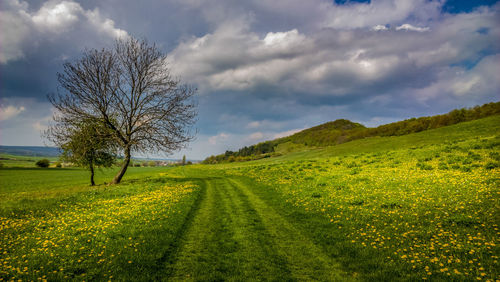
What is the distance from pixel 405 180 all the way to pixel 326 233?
10725 millimetres

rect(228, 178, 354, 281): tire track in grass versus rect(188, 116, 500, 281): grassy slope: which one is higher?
rect(188, 116, 500, 281): grassy slope

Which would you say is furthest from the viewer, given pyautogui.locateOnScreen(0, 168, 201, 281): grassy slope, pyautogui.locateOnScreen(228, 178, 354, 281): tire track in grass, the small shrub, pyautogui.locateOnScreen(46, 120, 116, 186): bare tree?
the small shrub

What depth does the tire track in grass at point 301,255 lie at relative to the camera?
20.6 ft

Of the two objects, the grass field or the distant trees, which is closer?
the grass field

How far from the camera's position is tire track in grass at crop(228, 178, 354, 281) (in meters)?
6.28

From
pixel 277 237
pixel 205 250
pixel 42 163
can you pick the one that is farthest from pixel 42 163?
pixel 277 237

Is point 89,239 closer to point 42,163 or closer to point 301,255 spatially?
point 301,255

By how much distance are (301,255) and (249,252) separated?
1.86 metres

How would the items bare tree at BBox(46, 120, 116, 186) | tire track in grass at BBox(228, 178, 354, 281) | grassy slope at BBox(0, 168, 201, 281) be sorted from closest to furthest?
tire track in grass at BBox(228, 178, 354, 281) → grassy slope at BBox(0, 168, 201, 281) → bare tree at BBox(46, 120, 116, 186)

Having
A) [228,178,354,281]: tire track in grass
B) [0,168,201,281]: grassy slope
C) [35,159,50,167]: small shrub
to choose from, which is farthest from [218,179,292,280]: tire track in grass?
[35,159,50,167]: small shrub

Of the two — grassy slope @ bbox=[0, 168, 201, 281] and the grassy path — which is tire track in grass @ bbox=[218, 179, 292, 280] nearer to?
the grassy path

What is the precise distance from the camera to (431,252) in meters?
6.95

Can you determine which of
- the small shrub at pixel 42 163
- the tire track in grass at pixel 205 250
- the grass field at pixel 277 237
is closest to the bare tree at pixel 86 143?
the grass field at pixel 277 237

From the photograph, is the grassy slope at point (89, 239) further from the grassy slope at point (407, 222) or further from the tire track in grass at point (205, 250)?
the grassy slope at point (407, 222)
